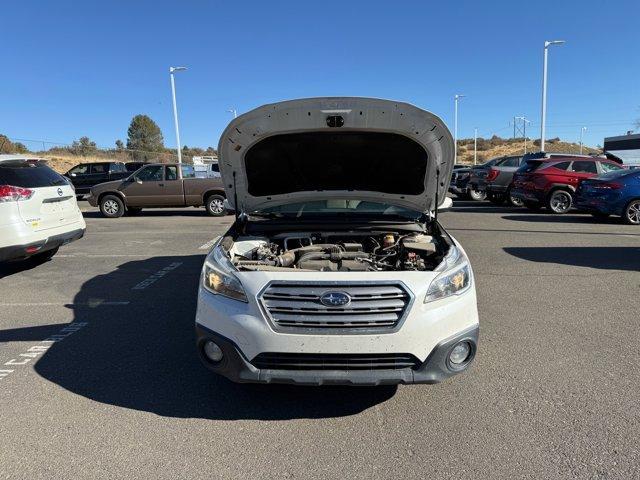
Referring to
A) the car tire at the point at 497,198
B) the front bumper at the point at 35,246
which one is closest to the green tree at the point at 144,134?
the car tire at the point at 497,198

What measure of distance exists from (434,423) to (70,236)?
6.31 meters

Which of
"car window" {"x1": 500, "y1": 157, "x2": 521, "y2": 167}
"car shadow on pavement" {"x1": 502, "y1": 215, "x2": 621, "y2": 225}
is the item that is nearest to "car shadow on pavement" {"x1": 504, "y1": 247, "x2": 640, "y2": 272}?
"car shadow on pavement" {"x1": 502, "y1": 215, "x2": 621, "y2": 225}

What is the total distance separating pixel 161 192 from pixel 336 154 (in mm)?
11564

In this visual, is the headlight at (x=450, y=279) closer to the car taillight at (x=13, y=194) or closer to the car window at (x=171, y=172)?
the car taillight at (x=13, y=194)

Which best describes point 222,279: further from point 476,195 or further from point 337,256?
point 476,195

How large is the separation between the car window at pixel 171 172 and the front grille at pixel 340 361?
42.4ft

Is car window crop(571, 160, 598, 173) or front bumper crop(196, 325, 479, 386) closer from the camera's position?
front bumper crop(196, 325, 479, 386)

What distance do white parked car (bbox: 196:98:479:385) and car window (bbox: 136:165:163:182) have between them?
11129mm

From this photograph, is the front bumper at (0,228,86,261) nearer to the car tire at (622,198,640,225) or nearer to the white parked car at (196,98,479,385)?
the white parked car at (196,98,479,385)

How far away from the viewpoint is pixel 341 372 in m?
2.78

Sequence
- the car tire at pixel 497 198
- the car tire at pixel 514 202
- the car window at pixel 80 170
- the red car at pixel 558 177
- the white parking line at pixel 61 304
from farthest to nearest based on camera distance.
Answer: the car window at pixel 80 170 → the car tire at pixel 497 198 → the car tire at pixel 514 202 → the red car at pixel 558 177 → the white parking line at pixel 61 304

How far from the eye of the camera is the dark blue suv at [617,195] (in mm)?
11312

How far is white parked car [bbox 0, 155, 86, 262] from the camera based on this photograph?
6074mm

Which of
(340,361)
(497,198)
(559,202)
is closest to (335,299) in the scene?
(340,361)
